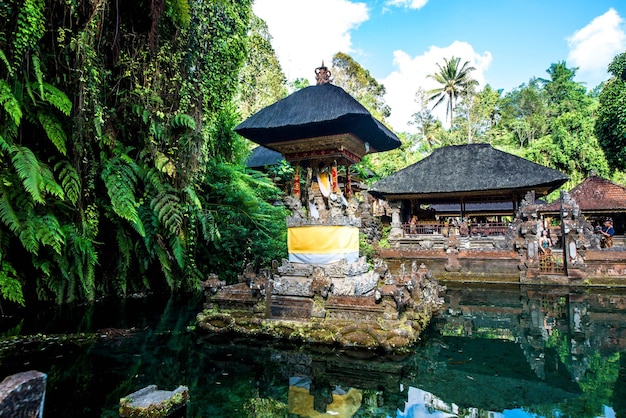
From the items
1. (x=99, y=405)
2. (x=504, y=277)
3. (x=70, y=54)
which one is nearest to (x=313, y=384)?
(x=99, y=405)

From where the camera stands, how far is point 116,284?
23.9ft

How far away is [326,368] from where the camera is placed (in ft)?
12.8

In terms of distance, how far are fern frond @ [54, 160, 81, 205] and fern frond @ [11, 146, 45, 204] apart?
0.73 meters

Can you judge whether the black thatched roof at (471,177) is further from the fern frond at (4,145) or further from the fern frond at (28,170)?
the fern frond at (4,145)

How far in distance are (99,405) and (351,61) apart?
32.8m

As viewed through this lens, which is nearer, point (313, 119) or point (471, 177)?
point (313, 119)

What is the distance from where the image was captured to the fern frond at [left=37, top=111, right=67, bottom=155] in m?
5.15

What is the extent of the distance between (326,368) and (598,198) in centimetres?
1597

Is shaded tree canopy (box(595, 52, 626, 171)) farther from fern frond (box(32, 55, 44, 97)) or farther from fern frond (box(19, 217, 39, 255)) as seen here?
fern frond (box(19, 217, 39, 255))

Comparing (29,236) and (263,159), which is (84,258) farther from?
(263,159)

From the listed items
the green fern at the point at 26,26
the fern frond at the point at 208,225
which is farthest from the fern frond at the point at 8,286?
the fern frond at the point at 208,225

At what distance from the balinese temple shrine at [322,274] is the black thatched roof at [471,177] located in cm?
863

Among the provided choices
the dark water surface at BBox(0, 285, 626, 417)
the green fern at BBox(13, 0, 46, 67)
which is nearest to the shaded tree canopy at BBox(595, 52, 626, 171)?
the dark water surface at BBox(0, 285, 626, 417)

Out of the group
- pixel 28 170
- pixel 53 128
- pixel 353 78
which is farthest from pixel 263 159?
pixel 353 78
